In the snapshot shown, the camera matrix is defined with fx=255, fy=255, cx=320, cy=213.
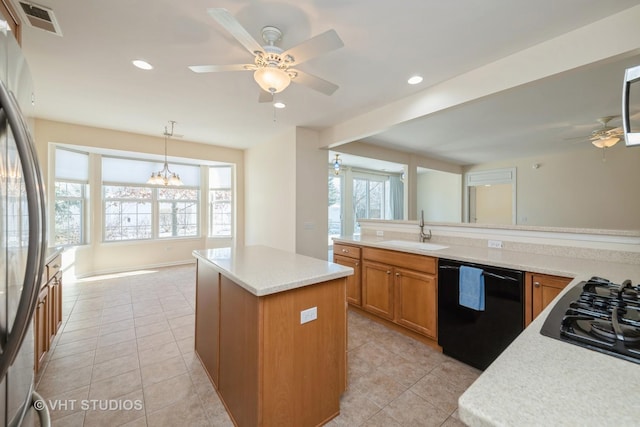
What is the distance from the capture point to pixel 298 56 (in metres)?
1.70

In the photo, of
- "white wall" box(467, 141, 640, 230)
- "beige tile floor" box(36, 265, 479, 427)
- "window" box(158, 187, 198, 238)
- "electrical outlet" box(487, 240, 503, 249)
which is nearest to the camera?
"beige tile floor" box(36, 265, 479, 427)

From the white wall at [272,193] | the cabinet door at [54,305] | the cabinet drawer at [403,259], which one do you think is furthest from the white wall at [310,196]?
the cabinet door at [54,305]

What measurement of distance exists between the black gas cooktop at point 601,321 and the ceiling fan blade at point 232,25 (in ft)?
6.48

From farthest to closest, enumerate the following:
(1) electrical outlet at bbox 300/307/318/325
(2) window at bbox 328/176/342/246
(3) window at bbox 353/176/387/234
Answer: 1. (3) window at bbox 353/176/387/234
2. (2) window at bbox 328/176/342/246
3. (1) electrical outlet at bbox 300/307/318/325

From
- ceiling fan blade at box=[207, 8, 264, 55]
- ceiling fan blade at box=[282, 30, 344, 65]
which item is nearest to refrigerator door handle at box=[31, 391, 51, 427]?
ceiling fan blade at box=[207, 8, 264, 55]

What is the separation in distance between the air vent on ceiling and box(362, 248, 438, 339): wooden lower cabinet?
3.37 metres

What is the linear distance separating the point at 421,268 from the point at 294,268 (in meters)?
1.45

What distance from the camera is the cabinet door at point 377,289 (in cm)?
285

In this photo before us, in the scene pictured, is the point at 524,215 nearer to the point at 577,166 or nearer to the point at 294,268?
the point at 577,166

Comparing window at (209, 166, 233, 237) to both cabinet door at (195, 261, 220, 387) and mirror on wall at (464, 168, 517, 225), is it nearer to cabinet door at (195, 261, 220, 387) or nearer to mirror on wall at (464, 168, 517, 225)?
cabinet door at (195, 261, 220, 387)

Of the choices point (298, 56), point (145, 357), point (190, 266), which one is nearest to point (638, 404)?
point (298, 56)

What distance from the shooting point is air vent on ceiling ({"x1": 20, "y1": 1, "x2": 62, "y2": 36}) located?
173 cm

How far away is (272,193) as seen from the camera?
4.75m

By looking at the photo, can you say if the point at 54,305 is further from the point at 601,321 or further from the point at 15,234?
the point at 601,321
